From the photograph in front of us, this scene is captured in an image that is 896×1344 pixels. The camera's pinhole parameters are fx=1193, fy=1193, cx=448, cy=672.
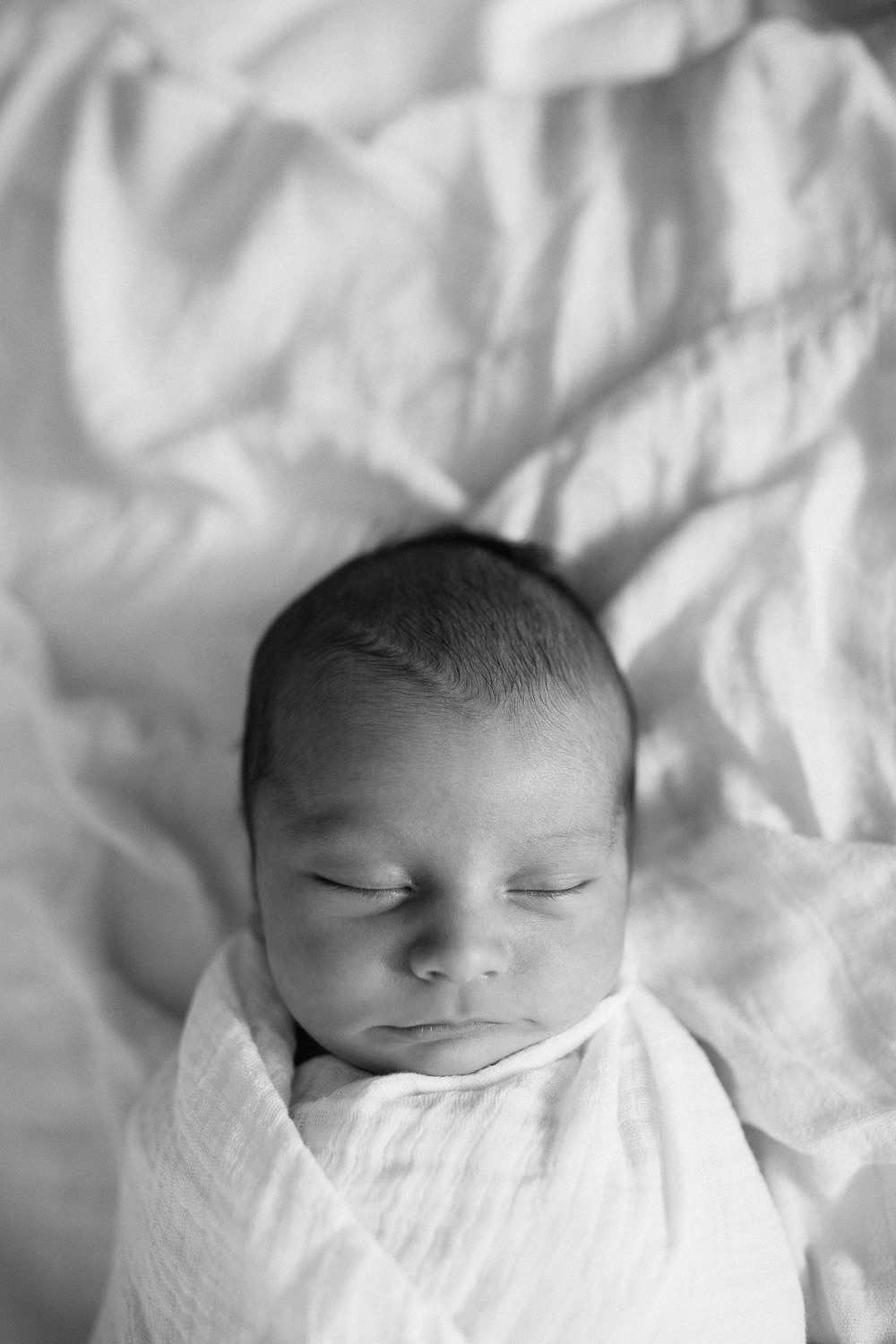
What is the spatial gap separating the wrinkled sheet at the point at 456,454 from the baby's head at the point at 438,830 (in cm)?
18

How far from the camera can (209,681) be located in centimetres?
136

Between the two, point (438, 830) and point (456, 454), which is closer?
point (438, 830)

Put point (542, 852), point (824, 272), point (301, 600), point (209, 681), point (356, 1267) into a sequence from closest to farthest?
1. point (356, 1267)
2. point (542, 852)
3. point (301, 600)
4. point (824, 272)
5. point (209, 681)

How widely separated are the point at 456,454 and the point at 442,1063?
67 cm

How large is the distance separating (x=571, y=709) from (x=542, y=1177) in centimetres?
37

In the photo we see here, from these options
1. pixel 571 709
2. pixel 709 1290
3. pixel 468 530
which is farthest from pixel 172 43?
pixel 709 1290

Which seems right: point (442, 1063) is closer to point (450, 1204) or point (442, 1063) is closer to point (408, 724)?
point (450, 1204)

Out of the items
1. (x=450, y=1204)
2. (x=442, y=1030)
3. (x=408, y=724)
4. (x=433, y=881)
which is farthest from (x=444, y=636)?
(x=450, y=1204)

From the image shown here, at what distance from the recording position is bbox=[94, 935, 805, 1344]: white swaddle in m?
0.86

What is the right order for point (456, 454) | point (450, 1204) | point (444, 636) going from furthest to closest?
point (456, 454) < point (444, 636) < point (450, 1204)

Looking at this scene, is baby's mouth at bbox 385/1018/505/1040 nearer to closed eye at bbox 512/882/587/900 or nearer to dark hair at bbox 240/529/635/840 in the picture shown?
closed eye at bbox 512/882/587/900

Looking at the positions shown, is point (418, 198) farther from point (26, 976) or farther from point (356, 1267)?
point (356, 1267)

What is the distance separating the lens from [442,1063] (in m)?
0.97

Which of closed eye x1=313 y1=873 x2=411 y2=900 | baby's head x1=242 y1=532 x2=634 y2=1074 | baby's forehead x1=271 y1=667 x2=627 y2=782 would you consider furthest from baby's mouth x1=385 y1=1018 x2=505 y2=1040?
baby's forehead x1=271 y1=667 x2=627 y2=782
